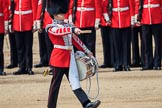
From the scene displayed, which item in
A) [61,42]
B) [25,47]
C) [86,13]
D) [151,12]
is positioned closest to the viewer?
[61,42]

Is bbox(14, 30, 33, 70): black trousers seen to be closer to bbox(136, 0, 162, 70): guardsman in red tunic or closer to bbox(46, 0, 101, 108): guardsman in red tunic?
bbox(136, 0, 162, 70): guardsman in red tunic

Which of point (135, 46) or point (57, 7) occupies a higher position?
point (57, 7)

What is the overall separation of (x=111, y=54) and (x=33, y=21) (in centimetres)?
190

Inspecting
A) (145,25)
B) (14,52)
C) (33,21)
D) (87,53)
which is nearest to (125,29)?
(145,25)

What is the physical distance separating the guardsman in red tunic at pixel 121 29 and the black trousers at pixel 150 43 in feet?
1.04

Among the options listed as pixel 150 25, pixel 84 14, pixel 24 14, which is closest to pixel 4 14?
pixel 24 14

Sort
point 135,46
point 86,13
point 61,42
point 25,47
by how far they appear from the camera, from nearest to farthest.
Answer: point 61,42, point 86,13, point 25,47, point 135,46

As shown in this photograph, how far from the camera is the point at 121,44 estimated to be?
47.4 ft

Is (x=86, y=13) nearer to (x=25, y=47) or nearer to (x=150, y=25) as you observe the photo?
(x=150, y=25)

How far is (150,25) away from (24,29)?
2.40m

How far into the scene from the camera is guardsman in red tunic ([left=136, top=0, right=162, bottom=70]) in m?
14.1

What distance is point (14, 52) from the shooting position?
1619 centimetres

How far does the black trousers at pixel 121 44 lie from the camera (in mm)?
14320

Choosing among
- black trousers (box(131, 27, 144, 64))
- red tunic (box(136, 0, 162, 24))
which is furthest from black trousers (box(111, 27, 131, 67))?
black trousers (box(131, 27, 144, 64))
